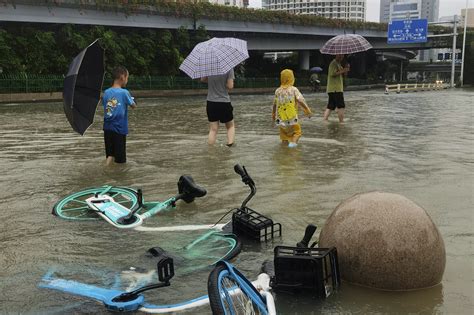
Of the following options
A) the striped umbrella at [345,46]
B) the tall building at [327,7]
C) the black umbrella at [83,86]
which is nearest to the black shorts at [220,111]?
the black umbrella at [83,86]

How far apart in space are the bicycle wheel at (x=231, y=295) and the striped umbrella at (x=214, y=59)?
6252 mm

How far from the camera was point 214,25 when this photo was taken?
137 feet

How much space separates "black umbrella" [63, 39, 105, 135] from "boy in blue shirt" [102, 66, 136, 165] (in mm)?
209

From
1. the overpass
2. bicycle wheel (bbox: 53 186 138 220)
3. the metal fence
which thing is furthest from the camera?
the overpass

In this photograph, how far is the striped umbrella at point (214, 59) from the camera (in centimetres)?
888

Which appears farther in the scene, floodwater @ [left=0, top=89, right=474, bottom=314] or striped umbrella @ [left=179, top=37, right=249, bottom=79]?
striped umbrella @ [left=179, top=37, right=249, bottom=79]

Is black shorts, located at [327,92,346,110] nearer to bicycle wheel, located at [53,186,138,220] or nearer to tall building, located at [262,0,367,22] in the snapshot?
bicycle wheel, located at [53,186,138,220]

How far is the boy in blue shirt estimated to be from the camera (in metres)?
7.74

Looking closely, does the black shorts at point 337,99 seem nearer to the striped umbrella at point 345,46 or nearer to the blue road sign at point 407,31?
the striped umbrella at point 345,46

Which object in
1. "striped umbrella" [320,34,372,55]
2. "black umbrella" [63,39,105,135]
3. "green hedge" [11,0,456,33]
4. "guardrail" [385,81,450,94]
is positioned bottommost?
"guardrail" [385,81,450,94]

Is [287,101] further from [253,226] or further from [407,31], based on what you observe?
[407,31]

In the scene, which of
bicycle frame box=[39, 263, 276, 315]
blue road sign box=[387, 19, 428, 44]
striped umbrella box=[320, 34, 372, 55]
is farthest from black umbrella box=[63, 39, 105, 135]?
blue road sign box=[387, 19, 428, 44]

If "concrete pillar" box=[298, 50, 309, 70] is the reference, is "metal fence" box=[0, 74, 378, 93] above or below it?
below

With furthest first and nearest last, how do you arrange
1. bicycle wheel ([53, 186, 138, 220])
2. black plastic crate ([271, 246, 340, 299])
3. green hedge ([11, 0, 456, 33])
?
green hedge ([11, 0, 456, 33]) < bicycle wheel ([53, 186, 138, 220]) < black plastic crate ([271, 246, 340, 299])
